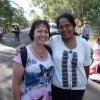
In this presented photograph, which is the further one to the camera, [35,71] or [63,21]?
[63,21]

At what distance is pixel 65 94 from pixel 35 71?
60 cm

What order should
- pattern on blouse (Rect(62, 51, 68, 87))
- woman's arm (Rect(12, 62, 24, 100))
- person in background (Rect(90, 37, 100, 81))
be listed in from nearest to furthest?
woman's arm (Rect(12, 62, 24, 100)) < pattern on blouse (Rect(62, 51, 68, 87)) < person in background (Rect(90, 37, 100, 81))

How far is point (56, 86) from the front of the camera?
3797 mm

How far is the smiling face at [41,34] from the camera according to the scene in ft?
11.5

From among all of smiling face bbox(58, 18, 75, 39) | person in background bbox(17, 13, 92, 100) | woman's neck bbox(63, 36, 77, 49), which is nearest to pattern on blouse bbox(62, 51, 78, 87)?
person in background bbox(17, 13, 92, 100)

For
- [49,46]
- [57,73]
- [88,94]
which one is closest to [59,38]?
[49,46]

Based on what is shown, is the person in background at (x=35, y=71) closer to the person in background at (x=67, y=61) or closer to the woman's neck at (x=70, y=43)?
the person in background at (x=67, y=61)

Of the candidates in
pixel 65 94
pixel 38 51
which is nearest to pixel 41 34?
pixel 38 51

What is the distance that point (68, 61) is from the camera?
12.2 ft

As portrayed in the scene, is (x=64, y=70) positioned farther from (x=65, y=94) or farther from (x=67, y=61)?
(x=65, y=94)

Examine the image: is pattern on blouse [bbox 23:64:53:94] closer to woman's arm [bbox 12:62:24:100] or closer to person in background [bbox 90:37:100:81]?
woman's arm [bbox 12:62:24:100]

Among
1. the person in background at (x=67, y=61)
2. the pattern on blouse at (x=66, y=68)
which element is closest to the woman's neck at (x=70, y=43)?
the person in background at (x=67, y=61)

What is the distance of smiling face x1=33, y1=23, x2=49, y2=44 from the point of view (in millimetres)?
3510

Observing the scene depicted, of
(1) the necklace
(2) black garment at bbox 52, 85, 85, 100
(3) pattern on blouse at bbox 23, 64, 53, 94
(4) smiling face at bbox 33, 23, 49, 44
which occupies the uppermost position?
(4) smiling face at bbox 33, 23, 49, 44
